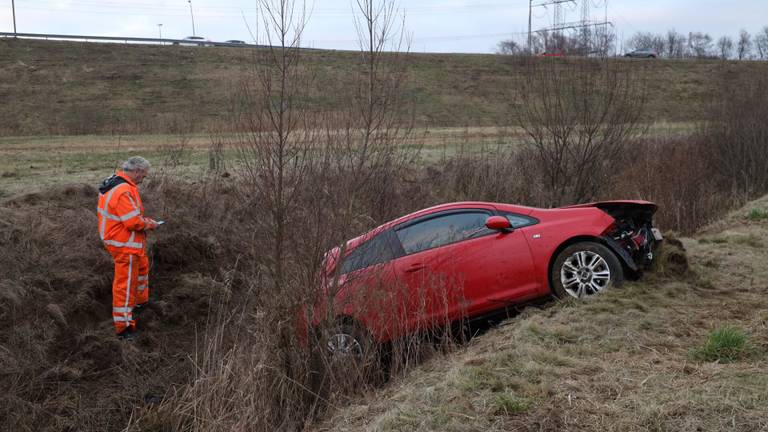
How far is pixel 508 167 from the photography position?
16.7 meters

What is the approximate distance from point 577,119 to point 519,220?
23.2 feet

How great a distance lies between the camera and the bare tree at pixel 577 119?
14609 mm

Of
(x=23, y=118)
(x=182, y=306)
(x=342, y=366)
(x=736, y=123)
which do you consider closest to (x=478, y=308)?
(x=342, y=366)

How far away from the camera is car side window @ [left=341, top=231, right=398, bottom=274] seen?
23.9 ft

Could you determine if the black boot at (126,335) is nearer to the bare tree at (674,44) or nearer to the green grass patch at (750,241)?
the green grass patch at (750,241)

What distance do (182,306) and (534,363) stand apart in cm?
657

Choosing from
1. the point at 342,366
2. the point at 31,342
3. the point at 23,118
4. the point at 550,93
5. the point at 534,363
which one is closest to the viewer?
the point at 534,363

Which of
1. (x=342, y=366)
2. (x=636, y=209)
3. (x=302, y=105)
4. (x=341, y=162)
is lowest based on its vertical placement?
(x=342, y=366)

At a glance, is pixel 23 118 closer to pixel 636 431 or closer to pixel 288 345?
pixel 288 345

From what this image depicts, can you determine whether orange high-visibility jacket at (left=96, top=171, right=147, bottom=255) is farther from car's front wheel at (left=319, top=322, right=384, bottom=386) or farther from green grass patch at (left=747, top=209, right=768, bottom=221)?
green grass patch at (left=747, top=209, right=768, bottom=221)

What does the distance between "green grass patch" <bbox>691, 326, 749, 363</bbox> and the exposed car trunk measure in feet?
7.73

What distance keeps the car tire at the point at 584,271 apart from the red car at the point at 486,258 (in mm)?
11

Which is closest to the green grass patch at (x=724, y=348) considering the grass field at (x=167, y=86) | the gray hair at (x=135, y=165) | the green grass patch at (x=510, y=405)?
the green grass patch at (x=510, y=405)

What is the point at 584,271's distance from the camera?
8.11 meters
